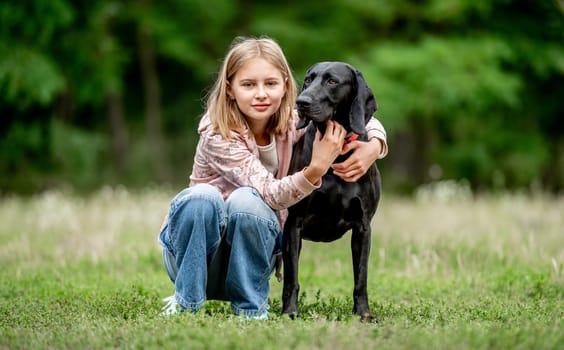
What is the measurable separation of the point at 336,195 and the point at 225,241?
687 millimetres

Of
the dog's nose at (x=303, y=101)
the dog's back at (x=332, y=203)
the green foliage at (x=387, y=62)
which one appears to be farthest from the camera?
the green foliage at (x=387, y=62)

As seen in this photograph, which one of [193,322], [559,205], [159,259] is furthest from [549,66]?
[193,322]

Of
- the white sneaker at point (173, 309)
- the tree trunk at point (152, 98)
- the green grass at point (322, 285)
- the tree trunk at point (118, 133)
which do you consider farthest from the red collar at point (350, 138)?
the tree trunk at point (118, 133)

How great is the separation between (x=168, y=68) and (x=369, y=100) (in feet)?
57.4

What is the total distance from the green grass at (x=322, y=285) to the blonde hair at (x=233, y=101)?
41.7 inches

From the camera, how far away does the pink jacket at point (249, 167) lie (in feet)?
13.0

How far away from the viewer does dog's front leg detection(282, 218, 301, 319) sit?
412 centimetres

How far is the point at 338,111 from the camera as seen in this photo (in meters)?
4.11

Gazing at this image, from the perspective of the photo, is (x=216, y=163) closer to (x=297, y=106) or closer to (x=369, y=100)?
(x=297, y=106)

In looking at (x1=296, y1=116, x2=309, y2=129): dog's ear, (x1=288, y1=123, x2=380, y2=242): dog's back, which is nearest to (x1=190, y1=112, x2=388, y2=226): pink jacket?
(x1=288, y1=123, x2=380, y2=242): dog's back

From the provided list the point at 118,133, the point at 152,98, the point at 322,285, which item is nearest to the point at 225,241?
the point at 322,285

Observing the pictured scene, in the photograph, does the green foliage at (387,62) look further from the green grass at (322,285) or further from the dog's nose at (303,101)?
the dog's nose at (303,101)

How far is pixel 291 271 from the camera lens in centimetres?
413

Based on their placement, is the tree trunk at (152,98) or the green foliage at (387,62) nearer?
the green foliage at (387,62)
